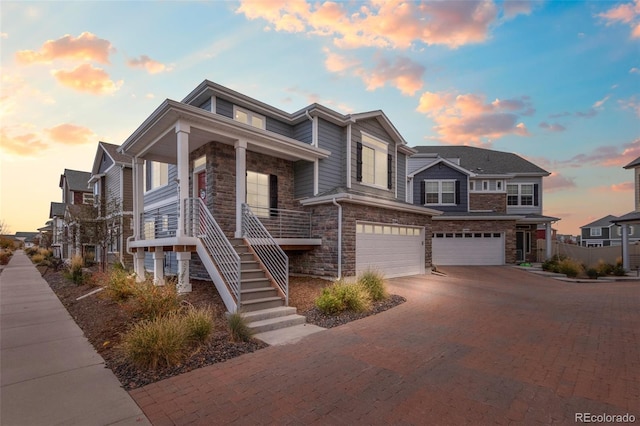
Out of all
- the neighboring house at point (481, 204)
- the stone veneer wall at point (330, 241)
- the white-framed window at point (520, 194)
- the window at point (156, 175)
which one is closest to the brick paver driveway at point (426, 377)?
the stone veneer wall at point (330, 241)

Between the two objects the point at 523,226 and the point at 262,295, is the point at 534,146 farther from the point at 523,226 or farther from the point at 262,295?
the point at 262,295

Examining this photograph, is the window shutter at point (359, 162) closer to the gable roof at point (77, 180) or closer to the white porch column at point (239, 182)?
the white porch column at point (239, 182)

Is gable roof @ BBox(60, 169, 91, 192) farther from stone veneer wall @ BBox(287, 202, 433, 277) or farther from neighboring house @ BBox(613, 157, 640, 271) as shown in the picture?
neighboring house @ BBox(613, 157, 640, 271)

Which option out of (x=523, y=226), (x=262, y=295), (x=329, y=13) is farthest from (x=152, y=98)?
(x=523, y=226)

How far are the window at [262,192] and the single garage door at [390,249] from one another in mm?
3437

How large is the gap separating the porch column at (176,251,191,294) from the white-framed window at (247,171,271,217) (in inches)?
125

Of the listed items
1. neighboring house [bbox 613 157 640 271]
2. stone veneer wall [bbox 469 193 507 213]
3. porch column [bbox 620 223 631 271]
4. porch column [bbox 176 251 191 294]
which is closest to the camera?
porch column [bbox 176 251 191 294]

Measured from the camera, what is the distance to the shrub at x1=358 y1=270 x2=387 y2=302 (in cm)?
848

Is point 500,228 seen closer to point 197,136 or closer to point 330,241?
point 330,241

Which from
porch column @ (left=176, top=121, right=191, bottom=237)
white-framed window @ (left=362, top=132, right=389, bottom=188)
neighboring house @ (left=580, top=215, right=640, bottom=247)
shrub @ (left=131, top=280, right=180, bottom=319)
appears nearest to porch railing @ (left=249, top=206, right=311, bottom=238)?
porch column @ (left=176, top=121, right=191, bottom=237)

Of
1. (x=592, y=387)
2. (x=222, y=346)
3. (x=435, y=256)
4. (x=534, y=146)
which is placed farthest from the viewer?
(x=435, y=256)

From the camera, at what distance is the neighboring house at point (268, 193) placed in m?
8.38

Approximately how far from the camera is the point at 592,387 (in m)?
3.78

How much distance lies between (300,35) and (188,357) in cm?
1116
